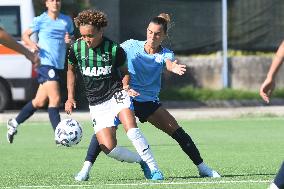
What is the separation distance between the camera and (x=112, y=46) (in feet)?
36.2

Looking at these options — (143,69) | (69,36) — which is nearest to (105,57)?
(143,69)

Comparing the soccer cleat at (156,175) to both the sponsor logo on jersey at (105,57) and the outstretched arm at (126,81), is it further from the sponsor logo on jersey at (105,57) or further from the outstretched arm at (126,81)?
the sponsor logo on jersey at (105,57)

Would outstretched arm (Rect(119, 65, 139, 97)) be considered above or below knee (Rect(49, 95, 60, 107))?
above

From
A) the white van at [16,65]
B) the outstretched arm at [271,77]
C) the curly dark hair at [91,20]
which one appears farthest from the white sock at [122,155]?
the white van at [16,65]

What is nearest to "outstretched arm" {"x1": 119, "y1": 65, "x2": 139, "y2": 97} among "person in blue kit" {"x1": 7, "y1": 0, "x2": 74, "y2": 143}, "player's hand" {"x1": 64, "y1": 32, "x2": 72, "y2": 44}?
"player's hand" {"x1": 64, "y1": 32, "x2": 72, "y2": 44}

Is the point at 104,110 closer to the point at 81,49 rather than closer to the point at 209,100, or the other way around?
the point at 81,49

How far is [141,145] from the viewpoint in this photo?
1081cm

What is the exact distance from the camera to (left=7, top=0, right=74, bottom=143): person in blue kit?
15781mm

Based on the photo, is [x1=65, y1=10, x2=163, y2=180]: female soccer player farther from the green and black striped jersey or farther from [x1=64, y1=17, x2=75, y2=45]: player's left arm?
[x1=64, y1=17, x2=75, y2=45]: player's left arm

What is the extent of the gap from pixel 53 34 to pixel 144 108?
511 cm

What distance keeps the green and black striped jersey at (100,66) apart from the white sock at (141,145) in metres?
0.45

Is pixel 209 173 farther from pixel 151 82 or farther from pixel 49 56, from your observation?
pixel 49 56

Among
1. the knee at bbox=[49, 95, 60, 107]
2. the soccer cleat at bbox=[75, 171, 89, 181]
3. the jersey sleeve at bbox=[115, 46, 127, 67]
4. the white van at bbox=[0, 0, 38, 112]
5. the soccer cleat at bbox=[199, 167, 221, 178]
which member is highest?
the jersey sleeve at bbox=[115, 46, 127, 67]

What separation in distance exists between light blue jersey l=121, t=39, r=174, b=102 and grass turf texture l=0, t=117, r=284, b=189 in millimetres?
831
